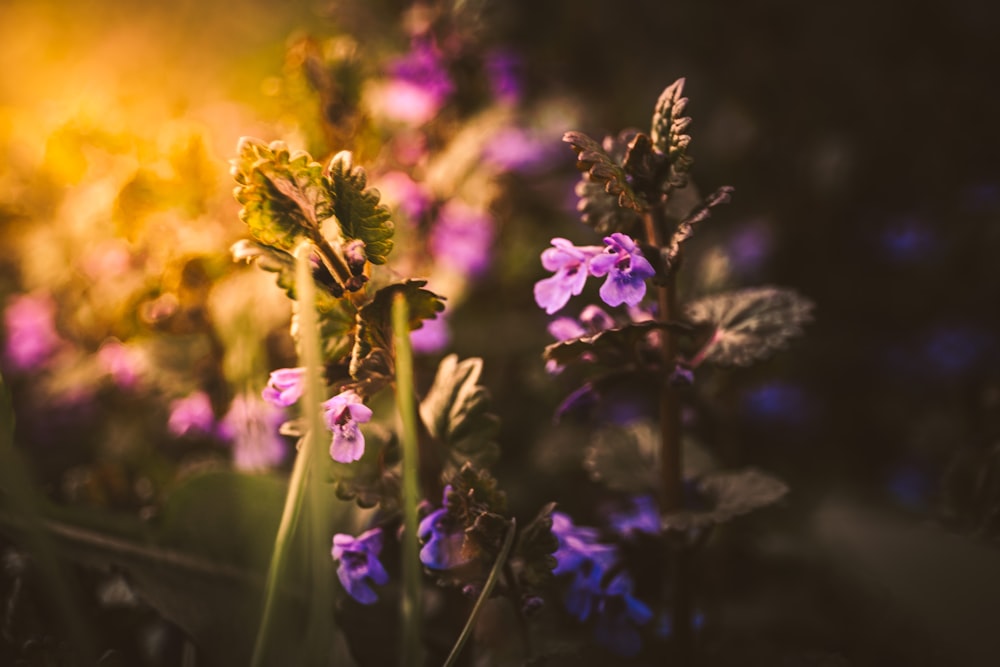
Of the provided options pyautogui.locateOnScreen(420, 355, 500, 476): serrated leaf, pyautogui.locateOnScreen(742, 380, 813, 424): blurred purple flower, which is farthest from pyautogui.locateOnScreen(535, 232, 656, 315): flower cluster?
pyautogui.locateOnScreen(742, 380, 813, 424): blurred purple flower

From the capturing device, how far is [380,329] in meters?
0.54

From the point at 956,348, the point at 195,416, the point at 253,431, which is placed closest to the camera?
the point at 253,431

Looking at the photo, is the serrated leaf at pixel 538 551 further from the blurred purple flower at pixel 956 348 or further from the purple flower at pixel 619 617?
the blurred purple flower at pixel 956 348

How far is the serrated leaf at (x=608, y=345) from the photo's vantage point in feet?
1.73

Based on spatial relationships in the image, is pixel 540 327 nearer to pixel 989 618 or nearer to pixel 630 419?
pixel 630 419

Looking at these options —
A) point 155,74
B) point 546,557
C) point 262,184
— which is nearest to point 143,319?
point 262,184

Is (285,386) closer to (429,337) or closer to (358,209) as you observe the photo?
(358,209)

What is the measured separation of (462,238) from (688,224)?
70 centimetres

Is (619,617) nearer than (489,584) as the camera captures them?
No

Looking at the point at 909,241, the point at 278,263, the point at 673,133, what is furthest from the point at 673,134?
the point at 909,241

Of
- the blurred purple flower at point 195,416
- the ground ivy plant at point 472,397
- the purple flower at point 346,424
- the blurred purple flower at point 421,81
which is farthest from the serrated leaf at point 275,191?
the blurred purple flower at point 421,81

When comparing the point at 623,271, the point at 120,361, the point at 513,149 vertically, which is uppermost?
the point at 513,149

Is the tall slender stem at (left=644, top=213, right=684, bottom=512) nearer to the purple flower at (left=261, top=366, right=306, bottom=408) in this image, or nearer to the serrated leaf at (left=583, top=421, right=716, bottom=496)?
the serrated leaf at (left=583, top=421, right=716, bottom=496)

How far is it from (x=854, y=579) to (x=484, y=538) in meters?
0.87
